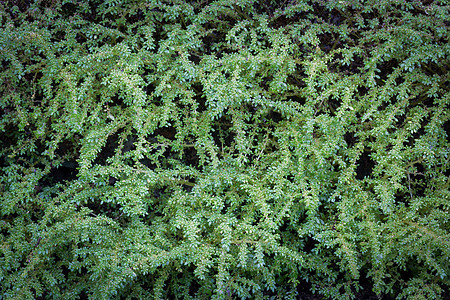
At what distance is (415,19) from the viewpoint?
283 cm

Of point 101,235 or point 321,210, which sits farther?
point 321,210

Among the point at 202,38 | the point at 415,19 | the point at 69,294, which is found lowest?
the point at 69,294

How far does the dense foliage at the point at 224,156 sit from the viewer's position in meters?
2.55

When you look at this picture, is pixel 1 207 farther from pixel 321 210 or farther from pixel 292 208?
pixel 321 210

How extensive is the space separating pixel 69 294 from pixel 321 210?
1.87 meters

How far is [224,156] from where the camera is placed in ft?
9.19

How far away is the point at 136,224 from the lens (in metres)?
2.67

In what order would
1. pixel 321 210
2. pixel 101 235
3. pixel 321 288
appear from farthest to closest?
1. pixel 321 210
2. pixel 321 288
3. pixel 101 235

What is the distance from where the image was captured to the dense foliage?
2547mm

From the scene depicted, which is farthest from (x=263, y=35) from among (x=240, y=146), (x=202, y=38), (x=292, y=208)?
(x=292, y=208)

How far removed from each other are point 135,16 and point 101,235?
1716mm

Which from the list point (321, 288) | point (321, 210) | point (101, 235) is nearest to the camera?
point (101, 235)

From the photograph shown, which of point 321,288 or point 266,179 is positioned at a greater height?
point 266,179

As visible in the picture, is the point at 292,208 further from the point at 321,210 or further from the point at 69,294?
the point at 69,294
